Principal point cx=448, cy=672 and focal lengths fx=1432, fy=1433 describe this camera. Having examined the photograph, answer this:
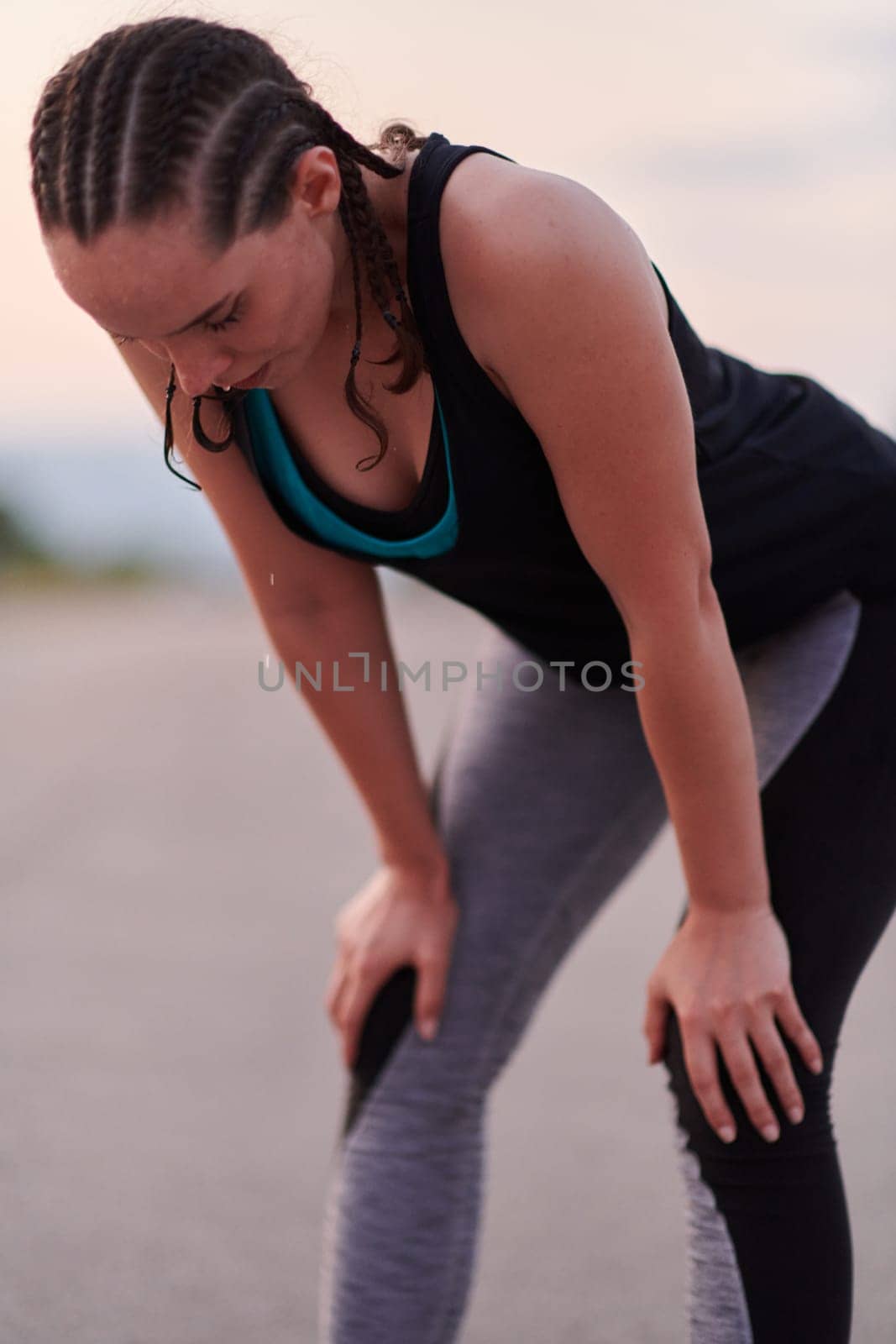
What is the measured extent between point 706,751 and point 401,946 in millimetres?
382

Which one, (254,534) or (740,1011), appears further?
(254,534)

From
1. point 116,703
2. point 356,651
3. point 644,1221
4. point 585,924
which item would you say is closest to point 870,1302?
point 644,1221

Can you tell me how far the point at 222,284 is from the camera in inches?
34.1

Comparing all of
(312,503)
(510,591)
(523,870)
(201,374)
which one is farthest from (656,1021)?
(201,374)

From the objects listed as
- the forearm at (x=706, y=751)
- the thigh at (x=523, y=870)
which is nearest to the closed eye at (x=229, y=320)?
the forearm at (x=706, y=751)

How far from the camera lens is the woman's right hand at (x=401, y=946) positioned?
4.00ft

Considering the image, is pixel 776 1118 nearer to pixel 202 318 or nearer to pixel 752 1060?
pixel 752 1060

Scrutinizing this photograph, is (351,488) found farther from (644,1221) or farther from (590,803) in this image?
(644,1221)

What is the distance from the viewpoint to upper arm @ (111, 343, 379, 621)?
1.10 meters

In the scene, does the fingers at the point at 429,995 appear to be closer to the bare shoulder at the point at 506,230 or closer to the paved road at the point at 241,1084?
the paved road at the point at 241,1084

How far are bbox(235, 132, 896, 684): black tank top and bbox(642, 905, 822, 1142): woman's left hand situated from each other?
9.1 inches

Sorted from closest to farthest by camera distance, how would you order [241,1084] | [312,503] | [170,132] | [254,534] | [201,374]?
1. [170,132]
2. [201,374]
3. [312,503]
4. [254,534]
5. [241,1084]

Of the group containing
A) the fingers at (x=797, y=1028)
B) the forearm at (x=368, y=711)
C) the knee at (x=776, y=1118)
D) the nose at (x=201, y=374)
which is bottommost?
the knee at (x=776, y=1118)

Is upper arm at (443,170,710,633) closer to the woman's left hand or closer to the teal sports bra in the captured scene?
the teal sports bra
